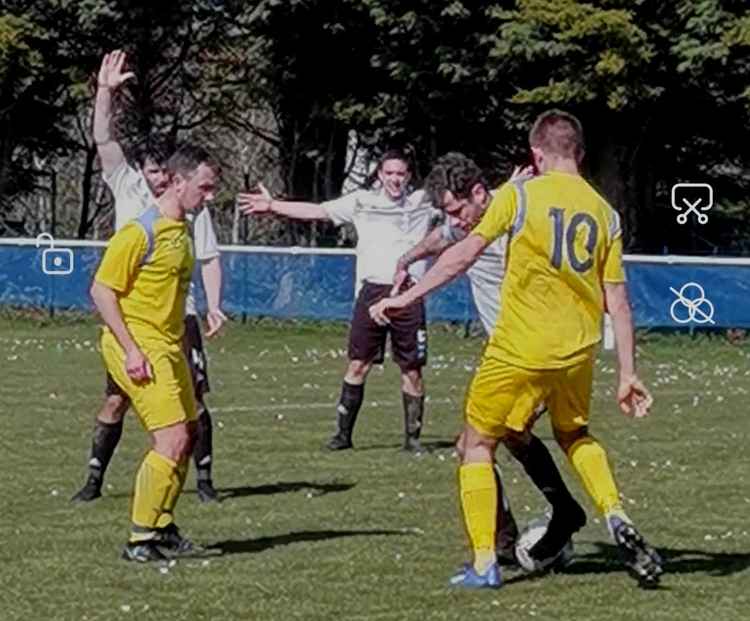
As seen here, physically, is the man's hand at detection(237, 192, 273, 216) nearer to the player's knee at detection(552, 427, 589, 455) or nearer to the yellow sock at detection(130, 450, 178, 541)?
the yellow sock at detection(130, 450, 178, 541)

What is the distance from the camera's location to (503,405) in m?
8.84

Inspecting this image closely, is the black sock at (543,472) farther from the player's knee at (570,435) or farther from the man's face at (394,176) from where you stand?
the man's face at (394,176)

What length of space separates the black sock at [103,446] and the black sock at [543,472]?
3.12 meters

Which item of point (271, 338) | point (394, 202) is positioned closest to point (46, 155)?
point (271, 338)

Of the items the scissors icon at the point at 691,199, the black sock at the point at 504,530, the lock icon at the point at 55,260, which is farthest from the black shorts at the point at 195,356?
the scissors icon at the point at 691,199

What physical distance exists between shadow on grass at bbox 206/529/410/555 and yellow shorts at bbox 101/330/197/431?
0.80 metres

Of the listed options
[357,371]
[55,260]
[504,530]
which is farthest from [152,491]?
[55,260]

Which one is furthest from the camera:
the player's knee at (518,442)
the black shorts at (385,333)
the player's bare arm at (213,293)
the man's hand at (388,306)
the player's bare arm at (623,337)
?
the black shorts at (385,333)

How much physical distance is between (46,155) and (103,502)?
30138mm

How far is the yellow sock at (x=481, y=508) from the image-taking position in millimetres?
8945

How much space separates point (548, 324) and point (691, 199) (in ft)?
90.9

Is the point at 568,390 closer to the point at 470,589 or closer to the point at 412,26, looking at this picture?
the point at 470,589

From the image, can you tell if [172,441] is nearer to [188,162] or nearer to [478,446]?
[188,162]

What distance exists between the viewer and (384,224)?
14.5 m
